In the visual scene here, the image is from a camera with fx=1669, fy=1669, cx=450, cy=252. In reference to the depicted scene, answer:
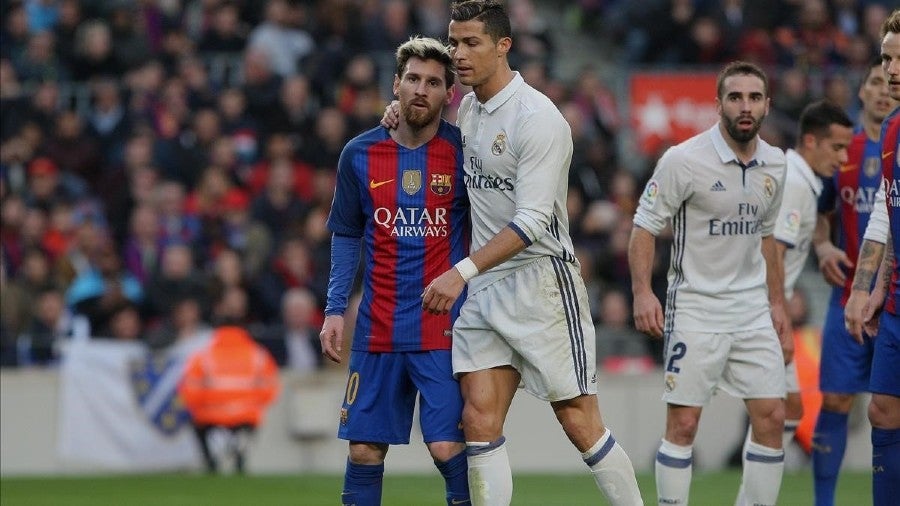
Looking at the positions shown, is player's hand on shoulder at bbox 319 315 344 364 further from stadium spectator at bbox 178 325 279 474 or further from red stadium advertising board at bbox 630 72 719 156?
red stadium advertising board at bbox 630 72 719 156

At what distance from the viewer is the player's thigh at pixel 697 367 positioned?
852 cm

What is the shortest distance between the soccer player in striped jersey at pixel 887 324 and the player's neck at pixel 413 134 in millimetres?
2051

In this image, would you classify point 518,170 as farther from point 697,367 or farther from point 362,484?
point 697,367

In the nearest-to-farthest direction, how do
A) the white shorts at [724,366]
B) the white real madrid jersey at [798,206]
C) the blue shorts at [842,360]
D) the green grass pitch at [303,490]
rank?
the white shorts at [724,366] < the white real madrid jersey at [798,206] < the blue shorts at [842,360] < the green grass pitch at [303,490]

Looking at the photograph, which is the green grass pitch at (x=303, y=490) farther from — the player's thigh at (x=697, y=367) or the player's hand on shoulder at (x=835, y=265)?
the player's thigh at (x=697, y=367)

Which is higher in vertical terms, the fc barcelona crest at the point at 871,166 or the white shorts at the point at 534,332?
the fc barcelona crest at the point at 871,166

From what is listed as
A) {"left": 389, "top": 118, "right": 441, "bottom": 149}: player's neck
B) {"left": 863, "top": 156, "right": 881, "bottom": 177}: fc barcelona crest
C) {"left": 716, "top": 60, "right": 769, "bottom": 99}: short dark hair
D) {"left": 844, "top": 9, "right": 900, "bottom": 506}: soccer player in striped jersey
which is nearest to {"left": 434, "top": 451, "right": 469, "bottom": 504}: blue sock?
{"left": 389, "top": 118, "right": 441, "bottom": 149}: player's neck

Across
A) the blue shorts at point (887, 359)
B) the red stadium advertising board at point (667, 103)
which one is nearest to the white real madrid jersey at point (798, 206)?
the blue shorts at point (887, 359)

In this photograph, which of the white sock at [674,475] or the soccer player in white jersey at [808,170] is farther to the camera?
the soccer player in white jersey at [808,170]

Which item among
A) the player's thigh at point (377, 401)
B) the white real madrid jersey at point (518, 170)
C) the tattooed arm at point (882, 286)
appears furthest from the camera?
the tattooed arm at point (882, 286)

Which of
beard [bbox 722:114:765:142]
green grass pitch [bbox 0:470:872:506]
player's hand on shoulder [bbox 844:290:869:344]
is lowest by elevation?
green grass pitch [bbox 0:470:872:506]

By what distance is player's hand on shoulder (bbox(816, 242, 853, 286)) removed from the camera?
9695 millimetres

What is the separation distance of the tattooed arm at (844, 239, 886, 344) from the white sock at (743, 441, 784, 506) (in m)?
0.89

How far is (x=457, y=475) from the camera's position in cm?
750
